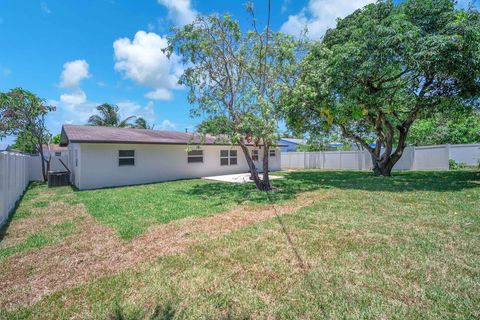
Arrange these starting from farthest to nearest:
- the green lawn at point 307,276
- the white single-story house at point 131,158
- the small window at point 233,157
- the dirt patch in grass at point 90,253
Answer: the small window at point 233,157 → the white single-story house at point 131,158 → the dirt patch in grass at point 90,253 → the green lawn at point 307,276

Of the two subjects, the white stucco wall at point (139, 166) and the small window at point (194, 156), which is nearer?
the white stucco wall at point (139, 166)

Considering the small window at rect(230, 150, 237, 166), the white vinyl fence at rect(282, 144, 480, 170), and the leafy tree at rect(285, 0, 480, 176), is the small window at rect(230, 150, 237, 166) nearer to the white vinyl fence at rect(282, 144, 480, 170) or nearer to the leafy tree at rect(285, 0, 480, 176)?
the leafy tree at rect(285, 0, 480, 176)

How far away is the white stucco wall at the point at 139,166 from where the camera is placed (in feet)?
37.9

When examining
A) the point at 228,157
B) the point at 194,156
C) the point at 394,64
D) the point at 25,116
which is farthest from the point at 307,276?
the point at 25,116

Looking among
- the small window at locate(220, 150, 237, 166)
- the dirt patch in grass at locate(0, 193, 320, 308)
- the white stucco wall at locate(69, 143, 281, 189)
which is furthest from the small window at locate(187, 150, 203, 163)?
the dirt patch in grass at locate(0, 193, 320, 308)

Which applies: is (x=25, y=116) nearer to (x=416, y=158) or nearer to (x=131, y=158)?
(x=131, y=158)

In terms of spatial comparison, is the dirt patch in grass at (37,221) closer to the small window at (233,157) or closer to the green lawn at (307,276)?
the green lawn at (307,276)

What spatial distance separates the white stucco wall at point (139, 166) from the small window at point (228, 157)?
0.97 feet

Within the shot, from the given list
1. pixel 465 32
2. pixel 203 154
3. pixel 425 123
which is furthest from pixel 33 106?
pixel 425 123

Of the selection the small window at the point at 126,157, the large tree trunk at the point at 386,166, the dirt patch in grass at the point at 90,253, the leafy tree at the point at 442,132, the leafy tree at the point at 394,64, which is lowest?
the dirt patch in grass at the point at 90,253

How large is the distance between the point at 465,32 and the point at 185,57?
9579 mm

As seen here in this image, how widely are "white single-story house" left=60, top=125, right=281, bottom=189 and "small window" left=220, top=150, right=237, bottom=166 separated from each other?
7cm

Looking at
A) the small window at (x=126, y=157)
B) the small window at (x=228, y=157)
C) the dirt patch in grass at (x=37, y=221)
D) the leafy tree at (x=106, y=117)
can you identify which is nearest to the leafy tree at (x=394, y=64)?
the small window at (x=228, y=157)

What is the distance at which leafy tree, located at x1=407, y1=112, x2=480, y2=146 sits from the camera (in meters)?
18.4
